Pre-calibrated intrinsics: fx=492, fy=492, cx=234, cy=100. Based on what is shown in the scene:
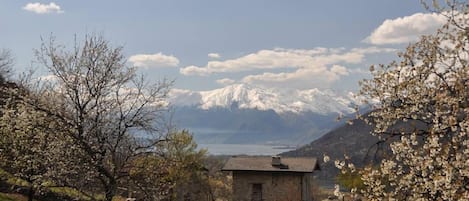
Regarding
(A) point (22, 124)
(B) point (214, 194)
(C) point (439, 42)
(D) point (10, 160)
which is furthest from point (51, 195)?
(C) point (439, 42)

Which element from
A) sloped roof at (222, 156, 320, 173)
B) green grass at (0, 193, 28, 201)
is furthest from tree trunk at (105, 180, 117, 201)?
sloped roof at (222, 156, 320, 173)

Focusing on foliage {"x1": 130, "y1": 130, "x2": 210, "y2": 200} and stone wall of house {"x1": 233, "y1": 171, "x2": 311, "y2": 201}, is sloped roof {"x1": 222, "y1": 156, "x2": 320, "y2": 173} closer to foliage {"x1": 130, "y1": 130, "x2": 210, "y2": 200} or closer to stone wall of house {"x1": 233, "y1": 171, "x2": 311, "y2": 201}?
stone wall of house {"x1": 233, "y1": 171, "x2": 311, "y2": 201}

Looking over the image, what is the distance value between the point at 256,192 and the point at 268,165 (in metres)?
2.73

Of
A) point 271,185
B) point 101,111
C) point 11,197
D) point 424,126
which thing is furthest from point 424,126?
point 271,185

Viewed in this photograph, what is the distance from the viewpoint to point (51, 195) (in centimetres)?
3341

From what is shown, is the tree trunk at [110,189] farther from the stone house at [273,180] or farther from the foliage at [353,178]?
the stone house at [273,180]

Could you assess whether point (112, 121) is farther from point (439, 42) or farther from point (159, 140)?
point (439, 42)

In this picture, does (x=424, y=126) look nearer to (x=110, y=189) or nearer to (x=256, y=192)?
(x=110, y=189)

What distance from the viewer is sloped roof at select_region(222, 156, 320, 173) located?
43.8 meters

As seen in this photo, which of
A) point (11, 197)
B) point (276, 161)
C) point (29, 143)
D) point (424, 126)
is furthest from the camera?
point (276, 161)

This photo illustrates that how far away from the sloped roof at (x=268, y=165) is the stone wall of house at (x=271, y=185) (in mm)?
467

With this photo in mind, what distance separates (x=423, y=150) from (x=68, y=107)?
15.8 m

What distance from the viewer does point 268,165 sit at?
45.2m

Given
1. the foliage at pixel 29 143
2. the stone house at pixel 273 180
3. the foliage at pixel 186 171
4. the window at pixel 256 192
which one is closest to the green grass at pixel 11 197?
the foliage at pixel 29 143
